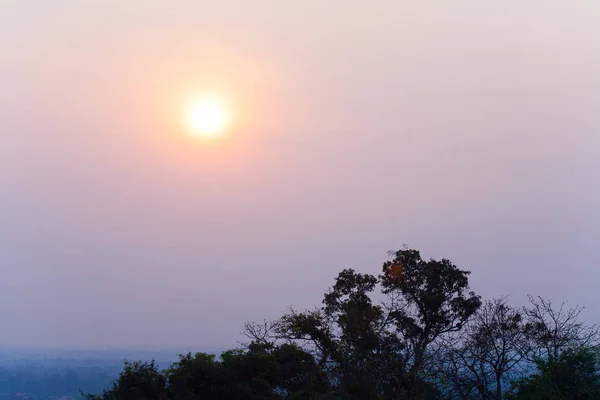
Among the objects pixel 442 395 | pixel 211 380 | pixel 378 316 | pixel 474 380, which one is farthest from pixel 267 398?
pixel 378 316

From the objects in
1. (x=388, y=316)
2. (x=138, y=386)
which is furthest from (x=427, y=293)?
(x=138, y=386)

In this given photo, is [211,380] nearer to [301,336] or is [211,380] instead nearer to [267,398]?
[267,398]

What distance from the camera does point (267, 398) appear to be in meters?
22.5

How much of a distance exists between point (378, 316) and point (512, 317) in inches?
305

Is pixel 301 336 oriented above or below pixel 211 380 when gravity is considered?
above

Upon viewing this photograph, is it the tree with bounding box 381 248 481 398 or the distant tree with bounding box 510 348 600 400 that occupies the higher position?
the tree with bounding box 381 248 481 398

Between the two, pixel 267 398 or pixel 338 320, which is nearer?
pixel 267 398

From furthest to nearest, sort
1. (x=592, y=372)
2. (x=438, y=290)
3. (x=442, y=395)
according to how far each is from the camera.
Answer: (x=438, y=290) → (x=442, y=395) → (x=592, y=372)

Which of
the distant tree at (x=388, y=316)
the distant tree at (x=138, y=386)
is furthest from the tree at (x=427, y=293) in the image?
the distant tree at (x=138, y=386)

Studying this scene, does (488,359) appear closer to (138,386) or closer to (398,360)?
(398,360)

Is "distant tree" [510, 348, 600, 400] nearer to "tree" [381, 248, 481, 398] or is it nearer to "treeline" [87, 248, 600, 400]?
"treeline" [87, 248, 600, 400]

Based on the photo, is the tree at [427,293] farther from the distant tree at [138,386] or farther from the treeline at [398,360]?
the distant tree at [138,386]

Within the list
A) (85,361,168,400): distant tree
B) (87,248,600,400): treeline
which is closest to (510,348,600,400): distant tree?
(87,248,600,400): treeline

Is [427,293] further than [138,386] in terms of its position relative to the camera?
Yes
